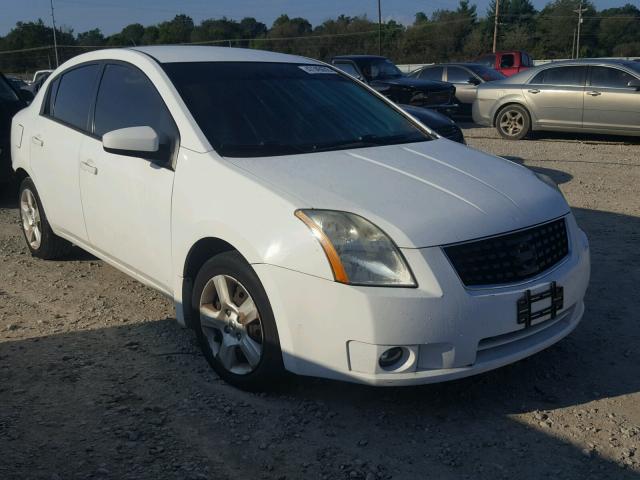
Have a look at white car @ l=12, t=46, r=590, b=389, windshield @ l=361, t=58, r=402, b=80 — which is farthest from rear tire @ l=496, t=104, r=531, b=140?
white car @ l=12, t=46, r=590, b=389

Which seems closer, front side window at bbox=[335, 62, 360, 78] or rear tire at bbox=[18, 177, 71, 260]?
rear tire at bbox=[18, 177, 71, 260]

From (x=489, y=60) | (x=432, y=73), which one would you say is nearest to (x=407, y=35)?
(x=489, y=60)

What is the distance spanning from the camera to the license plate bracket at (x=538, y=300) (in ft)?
10.7

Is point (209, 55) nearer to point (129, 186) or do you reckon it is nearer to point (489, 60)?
point (129, 186)

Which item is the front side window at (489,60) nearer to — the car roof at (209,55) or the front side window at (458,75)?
the front side window at (458,75)

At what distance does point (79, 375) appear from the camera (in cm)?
383

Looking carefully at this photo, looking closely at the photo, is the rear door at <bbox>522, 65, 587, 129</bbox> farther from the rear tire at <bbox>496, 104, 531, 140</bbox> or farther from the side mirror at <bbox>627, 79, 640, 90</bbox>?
the side mirror at <bbox>627, 79, 640, 90</bbox>

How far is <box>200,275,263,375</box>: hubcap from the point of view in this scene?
11.4 ft

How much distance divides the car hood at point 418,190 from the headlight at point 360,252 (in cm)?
5

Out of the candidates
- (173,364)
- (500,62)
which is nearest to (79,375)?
(173,364)

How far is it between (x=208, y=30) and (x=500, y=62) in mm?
32117

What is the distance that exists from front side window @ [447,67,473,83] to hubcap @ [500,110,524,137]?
3979 mm

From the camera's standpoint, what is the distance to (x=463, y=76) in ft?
56.5

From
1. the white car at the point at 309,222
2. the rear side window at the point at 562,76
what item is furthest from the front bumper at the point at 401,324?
the rear side window at the point at 562,76
